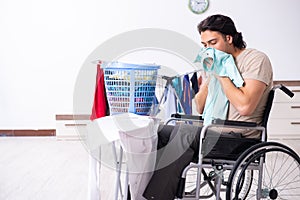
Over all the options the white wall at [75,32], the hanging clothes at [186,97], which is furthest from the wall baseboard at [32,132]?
the hanging clothes at [186,97]

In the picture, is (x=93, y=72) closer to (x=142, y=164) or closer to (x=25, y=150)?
(x=25, y=150)

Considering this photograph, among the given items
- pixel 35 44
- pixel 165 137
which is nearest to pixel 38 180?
pixel 165 137

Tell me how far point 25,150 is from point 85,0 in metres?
1.76

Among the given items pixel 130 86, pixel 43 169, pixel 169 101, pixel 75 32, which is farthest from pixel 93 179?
pixel 75 32

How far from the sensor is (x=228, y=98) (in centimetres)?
168

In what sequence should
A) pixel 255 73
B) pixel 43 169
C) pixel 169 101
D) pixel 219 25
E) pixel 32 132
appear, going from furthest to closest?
pixel 32 132 < pixel 43 169 < pixel 169 101 < pixel 219 25 < pixel 255 73

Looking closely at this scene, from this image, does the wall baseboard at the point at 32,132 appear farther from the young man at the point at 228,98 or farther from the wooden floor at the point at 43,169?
the young man at the point at 228,98

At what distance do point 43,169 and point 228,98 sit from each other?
1.87 meters

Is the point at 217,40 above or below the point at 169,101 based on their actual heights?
above

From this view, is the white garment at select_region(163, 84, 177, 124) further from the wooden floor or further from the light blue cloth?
the wooden floor

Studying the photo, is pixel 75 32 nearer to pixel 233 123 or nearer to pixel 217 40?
pixel 217 40

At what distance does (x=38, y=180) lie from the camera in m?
2.72

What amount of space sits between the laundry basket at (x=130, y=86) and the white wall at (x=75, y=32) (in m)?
2.83

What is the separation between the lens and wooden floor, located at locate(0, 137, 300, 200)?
8.04 ft
